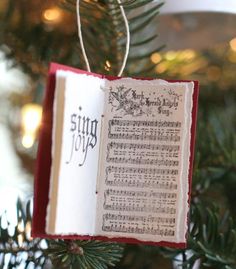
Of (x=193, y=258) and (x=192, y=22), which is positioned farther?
(x=192, y=22)

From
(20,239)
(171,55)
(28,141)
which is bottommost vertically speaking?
(20,239)

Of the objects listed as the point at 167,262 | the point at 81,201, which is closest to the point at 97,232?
the point at 81,201

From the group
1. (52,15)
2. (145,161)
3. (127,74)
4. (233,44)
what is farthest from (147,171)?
(233,44)

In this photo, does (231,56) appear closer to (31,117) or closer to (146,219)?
(31,117)

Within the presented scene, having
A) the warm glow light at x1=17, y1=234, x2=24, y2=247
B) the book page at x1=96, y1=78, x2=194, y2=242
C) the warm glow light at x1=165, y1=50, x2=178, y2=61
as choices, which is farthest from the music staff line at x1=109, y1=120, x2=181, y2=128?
the warm glow light at x1=165, y1=50, x2=178, y2=61

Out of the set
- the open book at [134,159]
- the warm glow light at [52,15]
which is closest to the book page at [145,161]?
the open book at [134,159]

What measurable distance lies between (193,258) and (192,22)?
0.27 metres

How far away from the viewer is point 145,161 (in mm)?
396

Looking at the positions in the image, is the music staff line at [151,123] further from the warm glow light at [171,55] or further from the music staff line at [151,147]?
the warm glow light at [171,55]

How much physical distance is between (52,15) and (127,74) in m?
0.15

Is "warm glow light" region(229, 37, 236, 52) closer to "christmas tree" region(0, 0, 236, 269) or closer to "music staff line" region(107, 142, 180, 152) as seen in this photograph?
"christmas tree" region(0, 0, 236, 269)

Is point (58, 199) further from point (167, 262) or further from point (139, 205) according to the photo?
point (167, 262)

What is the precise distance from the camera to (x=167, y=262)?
55 cm

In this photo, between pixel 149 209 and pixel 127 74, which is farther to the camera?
pixel 127 74
